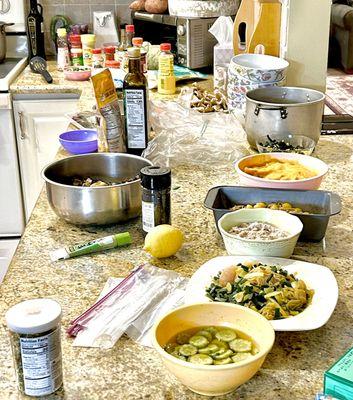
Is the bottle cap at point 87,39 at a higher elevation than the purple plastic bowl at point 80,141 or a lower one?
higher

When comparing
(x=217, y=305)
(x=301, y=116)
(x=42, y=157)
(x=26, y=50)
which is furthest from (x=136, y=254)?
(x=26, y=50)

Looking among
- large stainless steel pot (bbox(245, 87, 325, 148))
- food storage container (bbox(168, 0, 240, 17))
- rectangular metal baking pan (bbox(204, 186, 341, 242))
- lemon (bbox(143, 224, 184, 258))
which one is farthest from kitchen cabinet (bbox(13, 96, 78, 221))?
lemon (bbox(143, 224, 184, 258))

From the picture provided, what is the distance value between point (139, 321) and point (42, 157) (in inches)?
84.6

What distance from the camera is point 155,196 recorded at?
147cm

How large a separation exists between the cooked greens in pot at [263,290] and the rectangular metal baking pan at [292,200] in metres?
0.24

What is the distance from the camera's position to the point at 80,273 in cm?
136

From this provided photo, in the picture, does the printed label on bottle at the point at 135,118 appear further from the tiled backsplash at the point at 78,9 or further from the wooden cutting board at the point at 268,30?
the tiled backsplash at the point at 78,9

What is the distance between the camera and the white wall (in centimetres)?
235

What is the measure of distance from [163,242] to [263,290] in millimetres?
303

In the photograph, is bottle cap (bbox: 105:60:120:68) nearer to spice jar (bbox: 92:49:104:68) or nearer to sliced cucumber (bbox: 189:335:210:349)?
spice jar (bbox: 92:49:104:68)

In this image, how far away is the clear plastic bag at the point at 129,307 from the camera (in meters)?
1.14

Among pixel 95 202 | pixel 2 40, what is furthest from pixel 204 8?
pixel 95 202

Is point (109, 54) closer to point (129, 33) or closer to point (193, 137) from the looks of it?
point (129, 33)

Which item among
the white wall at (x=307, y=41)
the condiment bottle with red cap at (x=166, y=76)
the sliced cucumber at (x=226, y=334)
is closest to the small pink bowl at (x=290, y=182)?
the sliced cucumber at (x=226, y=334)
